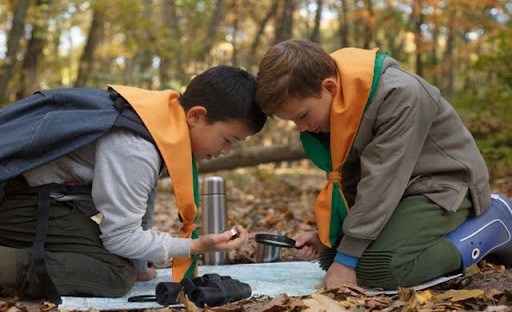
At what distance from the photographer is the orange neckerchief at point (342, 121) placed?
2739 millimetres

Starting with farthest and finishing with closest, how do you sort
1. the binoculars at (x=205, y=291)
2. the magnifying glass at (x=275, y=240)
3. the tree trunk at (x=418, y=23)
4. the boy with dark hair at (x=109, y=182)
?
the tree trunk at (x=418, y=23)
the magnifying glass at (x=275, y=240)
the boy with dark hair at (x=109, y=182)
the binoculars at (x=205, y=291)

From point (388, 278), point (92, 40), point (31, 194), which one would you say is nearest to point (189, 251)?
point (31, 194)

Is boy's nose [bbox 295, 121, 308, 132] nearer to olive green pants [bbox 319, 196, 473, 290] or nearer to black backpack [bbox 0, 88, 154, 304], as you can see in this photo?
olive green pants [bbox 319, 196, 473, 290]

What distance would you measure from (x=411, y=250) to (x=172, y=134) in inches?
46.1

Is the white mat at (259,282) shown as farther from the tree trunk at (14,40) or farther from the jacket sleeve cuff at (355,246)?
the tree trunk at (14,40)

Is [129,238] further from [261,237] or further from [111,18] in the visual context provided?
[111,18]

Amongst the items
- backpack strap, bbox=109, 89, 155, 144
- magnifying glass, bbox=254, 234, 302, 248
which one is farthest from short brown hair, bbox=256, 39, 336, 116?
magnifying glass, bbox=254, 234, 302, 248

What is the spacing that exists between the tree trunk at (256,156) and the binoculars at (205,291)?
4240 millimetres

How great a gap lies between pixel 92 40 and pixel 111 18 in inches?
50.6

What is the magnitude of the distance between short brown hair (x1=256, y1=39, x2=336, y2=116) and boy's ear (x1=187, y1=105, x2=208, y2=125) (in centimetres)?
24

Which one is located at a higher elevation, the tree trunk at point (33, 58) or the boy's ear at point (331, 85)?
the tree trunk at point (33, 58)

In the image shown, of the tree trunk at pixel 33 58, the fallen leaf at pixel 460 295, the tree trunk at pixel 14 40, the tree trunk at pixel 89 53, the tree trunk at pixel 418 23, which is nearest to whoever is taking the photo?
the fallen leaf at pixel 460 295

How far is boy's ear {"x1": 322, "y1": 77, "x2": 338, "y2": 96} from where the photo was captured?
2758mm

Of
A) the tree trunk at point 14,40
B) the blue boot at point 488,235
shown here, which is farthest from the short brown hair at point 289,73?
the tree trunk at point 14,40
